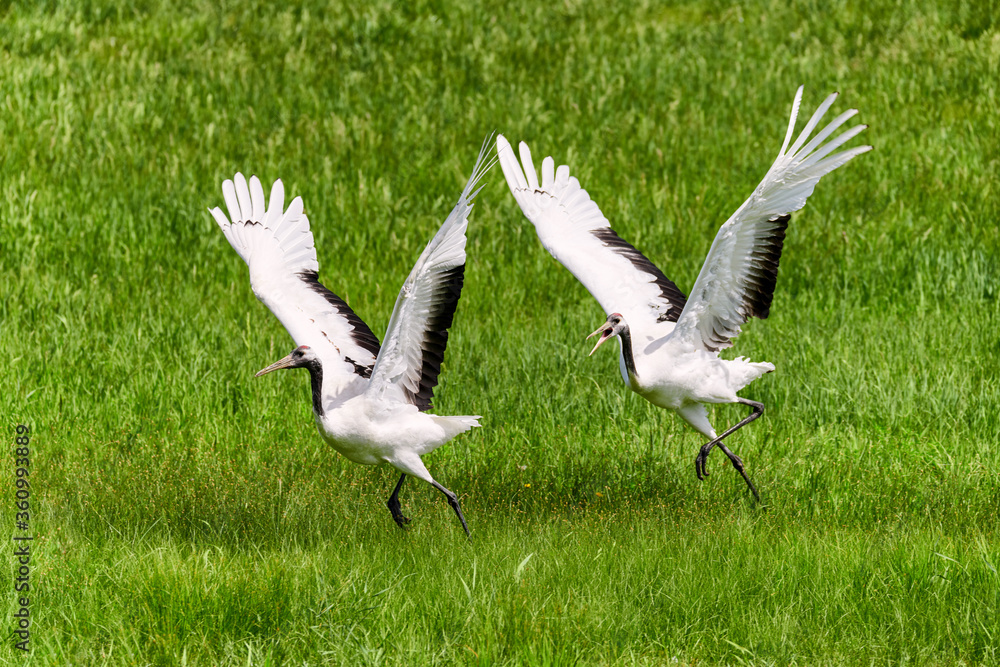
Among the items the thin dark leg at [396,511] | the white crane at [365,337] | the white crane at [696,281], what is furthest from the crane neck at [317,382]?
the white crane at [696,281]

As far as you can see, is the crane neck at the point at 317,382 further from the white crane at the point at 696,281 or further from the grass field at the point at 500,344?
the white crane at the point at 696,281

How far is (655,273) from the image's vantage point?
682cm

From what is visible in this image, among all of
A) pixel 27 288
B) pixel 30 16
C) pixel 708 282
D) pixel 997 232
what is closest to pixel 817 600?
pixel 708 282

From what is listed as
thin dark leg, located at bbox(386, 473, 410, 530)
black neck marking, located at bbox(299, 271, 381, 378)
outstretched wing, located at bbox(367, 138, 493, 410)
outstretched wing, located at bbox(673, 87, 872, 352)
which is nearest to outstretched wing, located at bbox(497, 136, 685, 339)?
outstretched wing, located at bbox(673, 87, 872, 352)

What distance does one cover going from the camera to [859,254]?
8.95 meters

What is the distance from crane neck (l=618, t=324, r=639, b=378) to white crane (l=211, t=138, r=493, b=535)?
879 mm

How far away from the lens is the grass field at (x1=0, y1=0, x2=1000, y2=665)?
446cm

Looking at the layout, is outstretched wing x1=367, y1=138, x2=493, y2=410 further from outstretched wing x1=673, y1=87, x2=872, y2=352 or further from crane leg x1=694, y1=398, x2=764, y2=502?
crane leg x1=694, y1=398, x2=764, y2=502

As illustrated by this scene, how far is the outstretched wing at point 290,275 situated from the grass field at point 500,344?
0.80 m

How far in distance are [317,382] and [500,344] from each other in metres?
2.70

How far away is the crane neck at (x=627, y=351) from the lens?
5.69 meters

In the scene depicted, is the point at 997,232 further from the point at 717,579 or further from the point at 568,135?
the point at 717,579

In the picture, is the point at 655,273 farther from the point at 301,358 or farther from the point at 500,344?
the point at 301,358

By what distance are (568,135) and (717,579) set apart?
7.16 meters
